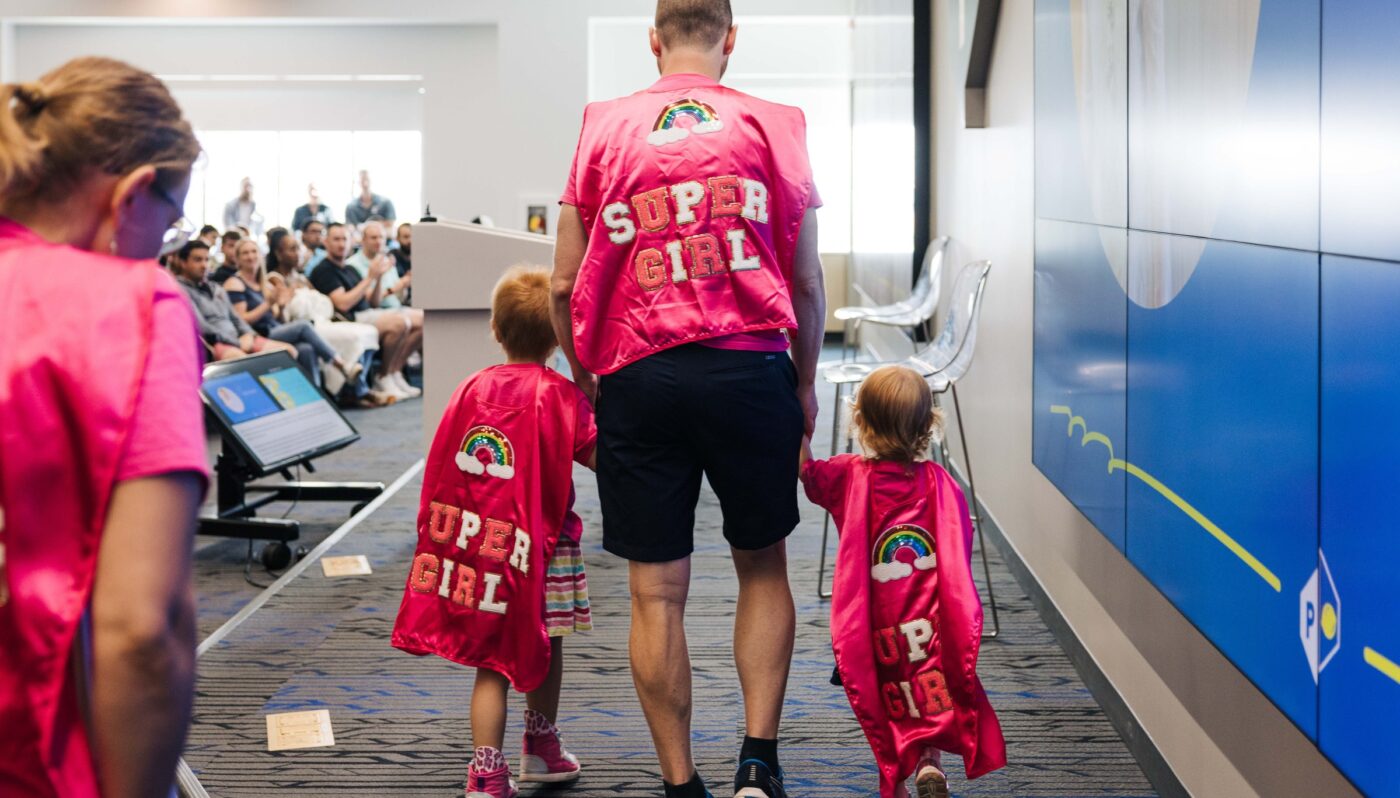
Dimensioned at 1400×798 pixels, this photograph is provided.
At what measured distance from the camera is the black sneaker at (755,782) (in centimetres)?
228

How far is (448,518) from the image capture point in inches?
97.8

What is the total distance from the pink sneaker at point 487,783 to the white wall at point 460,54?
9851 mm

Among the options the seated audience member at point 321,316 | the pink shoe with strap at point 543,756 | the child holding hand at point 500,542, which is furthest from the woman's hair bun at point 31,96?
the seated audience member at point 321,316

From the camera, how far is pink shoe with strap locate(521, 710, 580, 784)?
2.59 meters

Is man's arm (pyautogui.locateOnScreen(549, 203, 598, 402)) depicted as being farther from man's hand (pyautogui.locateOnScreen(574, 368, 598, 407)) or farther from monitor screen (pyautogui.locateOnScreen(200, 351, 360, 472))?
monitor screen (pyautogui.locateOnScreen(200, 351, 360, 472))

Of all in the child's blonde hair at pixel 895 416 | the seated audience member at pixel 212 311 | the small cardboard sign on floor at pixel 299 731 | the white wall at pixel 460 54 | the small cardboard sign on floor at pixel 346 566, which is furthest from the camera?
the white wall at pixel 460 54

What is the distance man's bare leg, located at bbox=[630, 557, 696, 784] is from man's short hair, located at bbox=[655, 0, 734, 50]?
88 centimetres

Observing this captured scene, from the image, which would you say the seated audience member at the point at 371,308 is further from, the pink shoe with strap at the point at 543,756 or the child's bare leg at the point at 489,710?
the child's bare leg at the point at 489,710

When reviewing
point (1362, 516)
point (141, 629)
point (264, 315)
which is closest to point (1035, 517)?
point (1362, 516)

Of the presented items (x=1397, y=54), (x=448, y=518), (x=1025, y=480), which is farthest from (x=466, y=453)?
(x=1025, y=480)

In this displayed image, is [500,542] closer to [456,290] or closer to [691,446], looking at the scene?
[691,446]

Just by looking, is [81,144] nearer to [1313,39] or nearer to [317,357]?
[1313,39]

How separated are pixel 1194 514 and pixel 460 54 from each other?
11824 mm

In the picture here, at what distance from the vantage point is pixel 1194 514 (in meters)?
2.10
